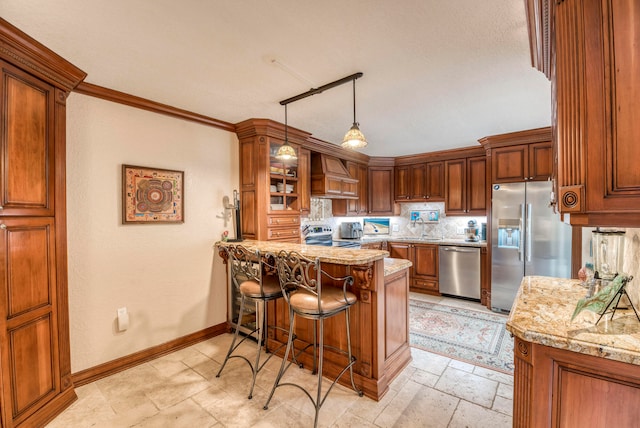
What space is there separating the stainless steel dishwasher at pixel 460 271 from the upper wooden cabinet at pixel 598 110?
3.81 metres

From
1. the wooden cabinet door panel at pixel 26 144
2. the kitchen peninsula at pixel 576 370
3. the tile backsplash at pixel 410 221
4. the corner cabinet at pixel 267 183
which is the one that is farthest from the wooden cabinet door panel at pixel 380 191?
the wooden cabinet door panel at pixel 26 144

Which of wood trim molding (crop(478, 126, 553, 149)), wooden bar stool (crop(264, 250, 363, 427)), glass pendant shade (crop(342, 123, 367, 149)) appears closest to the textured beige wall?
wooden bar stool (crop(264, 250, 363, 427))

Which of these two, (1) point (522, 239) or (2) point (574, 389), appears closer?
(2) point (574, 389)

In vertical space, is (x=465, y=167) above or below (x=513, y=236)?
above

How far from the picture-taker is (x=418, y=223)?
18.6 ft

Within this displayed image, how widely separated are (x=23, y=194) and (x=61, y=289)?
757 mm

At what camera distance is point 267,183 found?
11.2 ft

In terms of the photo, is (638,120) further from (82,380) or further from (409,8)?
(82,380)

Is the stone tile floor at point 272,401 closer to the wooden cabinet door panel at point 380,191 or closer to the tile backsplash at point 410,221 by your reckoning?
the tile backsplash at point 410,221

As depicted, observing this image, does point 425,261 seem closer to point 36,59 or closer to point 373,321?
point 373,321

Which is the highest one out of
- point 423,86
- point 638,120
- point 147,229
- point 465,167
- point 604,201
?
point 423,86

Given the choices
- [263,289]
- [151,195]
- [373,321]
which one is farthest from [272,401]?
[151,195]

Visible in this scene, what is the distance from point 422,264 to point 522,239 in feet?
5.22

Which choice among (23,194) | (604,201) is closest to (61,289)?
(23,194)
